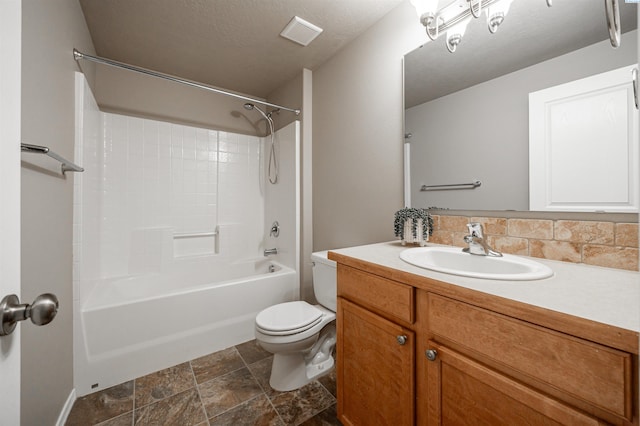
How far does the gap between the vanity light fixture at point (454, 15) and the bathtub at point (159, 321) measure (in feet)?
6.37

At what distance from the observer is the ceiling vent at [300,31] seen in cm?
167

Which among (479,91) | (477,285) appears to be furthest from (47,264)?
(479,91)

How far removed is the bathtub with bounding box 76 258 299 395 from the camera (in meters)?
1.52

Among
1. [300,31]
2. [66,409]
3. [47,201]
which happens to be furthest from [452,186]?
[66,409]

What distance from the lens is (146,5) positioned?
1.54m

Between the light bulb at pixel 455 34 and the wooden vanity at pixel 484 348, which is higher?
the light bulb at pixel 455 34

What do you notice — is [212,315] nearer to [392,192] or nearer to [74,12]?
[392,192]

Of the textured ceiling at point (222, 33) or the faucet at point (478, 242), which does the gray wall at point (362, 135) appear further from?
the faucet at point (478, 242)

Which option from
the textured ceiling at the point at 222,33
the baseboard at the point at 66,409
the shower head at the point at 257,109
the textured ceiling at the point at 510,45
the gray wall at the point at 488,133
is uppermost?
the textured ceiling at the point at 222,33

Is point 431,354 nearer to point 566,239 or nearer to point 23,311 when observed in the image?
point 566,239

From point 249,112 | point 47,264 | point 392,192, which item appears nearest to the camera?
point 47,264

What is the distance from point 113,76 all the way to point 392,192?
254 cm

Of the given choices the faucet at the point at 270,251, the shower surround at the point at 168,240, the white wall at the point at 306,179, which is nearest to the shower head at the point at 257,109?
the shower surround at the point at 168,240

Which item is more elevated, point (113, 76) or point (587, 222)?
point (113, 76)
